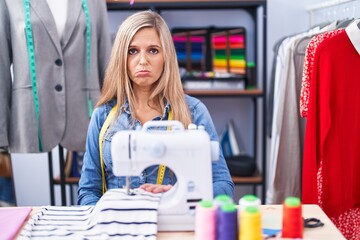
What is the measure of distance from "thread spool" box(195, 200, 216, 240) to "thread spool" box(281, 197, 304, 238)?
169 mm

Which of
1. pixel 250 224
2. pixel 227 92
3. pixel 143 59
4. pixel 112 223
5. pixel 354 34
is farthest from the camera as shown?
pixel 227 92

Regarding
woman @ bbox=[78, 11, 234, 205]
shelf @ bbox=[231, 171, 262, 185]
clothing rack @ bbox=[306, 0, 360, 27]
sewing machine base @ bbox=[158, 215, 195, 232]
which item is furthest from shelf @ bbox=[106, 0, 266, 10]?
sewing machine base @ bbox=[158, 215, 195, 232]

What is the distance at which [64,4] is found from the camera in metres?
2.28

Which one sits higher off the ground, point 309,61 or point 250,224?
point 309,61

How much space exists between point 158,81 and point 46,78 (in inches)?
32.4

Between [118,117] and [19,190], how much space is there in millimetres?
2024

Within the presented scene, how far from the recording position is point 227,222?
104cm

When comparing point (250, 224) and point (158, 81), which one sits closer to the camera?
point (250, 224)

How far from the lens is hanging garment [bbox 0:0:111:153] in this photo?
2.19 meters

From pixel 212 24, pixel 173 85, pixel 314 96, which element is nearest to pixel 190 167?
pixel 173 85

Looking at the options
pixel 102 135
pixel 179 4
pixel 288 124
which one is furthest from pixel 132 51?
pixel 179 4

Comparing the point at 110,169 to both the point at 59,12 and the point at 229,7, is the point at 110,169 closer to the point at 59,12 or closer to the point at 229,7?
the point at 59,12

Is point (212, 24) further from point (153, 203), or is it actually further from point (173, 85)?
point (153, 203)

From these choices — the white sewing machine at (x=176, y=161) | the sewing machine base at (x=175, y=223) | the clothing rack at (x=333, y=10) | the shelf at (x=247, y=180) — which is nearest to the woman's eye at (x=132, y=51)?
the white sewing machine at (x=176, y=161)
